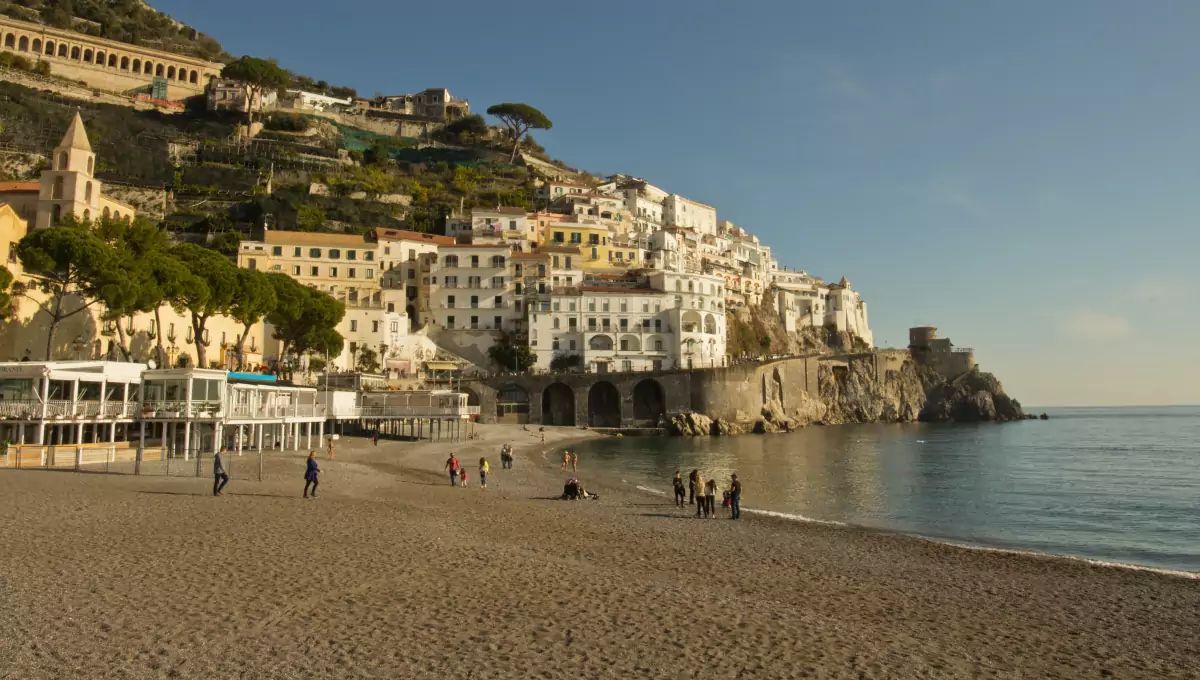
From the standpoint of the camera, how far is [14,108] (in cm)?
8300

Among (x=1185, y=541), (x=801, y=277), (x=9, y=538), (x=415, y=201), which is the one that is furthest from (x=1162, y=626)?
(x=801, y=277)

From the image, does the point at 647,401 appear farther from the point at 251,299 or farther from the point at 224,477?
the point at 224,477

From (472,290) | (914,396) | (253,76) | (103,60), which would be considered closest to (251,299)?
(472,290)

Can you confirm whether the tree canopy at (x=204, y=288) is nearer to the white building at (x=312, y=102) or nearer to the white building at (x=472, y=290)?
the white building at (x=472, y=290)

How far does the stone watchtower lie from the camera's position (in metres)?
49.3

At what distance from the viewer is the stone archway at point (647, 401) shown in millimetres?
81750

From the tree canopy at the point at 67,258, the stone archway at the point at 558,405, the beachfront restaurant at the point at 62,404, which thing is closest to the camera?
the beachfront restaurant at the point at 62,404

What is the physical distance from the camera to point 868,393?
108688mm

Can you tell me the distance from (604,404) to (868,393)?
1747 inches

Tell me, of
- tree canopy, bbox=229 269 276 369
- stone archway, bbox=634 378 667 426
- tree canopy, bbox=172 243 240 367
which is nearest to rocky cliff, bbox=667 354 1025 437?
stone archway, bbox=634 378 667 426

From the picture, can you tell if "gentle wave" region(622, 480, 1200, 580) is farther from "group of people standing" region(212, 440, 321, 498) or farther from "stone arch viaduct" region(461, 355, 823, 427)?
"stone arch viaduct" region(461, 355, 823, 427)

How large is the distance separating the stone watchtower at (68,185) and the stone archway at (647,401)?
50.1 meters

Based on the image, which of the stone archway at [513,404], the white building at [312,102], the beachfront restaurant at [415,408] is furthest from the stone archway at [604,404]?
the white building at [312,102]

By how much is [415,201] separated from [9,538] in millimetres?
87827
